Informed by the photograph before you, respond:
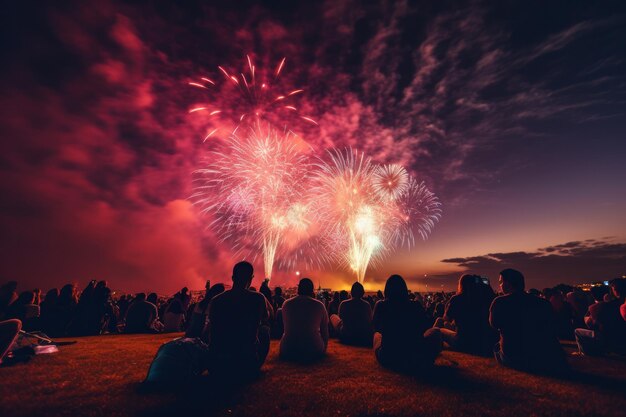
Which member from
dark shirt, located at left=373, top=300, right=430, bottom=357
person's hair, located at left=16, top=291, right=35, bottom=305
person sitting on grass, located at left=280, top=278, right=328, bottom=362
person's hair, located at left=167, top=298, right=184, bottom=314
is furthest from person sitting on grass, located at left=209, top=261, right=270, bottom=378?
person's hair, located at left=167, top=298, right=184, bottom=314

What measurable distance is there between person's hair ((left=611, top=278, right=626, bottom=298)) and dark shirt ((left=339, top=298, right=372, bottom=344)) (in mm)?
6347

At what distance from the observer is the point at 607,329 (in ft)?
23.3

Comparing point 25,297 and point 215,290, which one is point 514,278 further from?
point 25,297

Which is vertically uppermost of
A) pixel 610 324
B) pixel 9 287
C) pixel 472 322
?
pixel 9 287

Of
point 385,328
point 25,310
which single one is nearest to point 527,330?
point 385,328

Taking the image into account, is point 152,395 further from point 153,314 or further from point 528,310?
point 153,314

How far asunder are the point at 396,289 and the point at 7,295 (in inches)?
392

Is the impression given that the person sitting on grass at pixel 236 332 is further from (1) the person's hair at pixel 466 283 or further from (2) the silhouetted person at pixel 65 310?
(2) the silhouetted person at pixel 65 310

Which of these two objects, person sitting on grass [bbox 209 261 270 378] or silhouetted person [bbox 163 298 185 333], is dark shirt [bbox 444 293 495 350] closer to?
person sitting on grass [bbox 209 261 270 378]

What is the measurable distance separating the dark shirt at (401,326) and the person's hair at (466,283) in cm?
236

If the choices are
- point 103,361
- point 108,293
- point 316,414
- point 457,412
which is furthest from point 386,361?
point 108,293

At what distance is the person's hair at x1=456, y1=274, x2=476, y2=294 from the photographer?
7366 millimetres

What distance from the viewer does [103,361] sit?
20.9ft

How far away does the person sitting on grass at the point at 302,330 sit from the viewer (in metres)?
6.55
